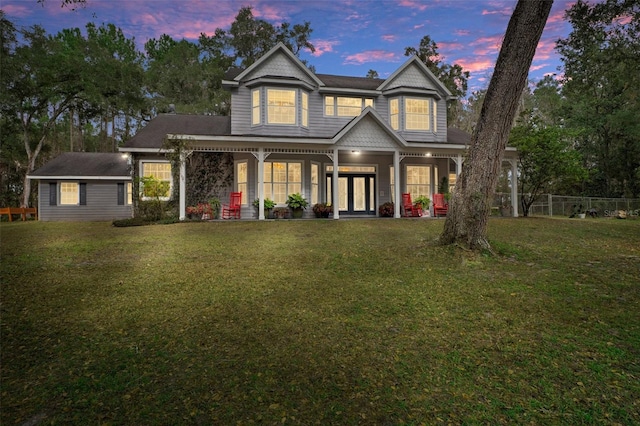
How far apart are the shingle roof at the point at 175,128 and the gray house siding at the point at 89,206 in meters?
5.26

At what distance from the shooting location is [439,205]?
55.9 feet

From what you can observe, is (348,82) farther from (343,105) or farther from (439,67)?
(439,67)

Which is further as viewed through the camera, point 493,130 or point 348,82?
point 348,82

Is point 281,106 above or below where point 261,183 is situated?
above

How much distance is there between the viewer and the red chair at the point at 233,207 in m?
15.2

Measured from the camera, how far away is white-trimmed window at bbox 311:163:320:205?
54.2 ft

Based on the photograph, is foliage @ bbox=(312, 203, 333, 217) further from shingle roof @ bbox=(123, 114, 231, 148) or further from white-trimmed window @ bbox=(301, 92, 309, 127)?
shingle roof @ bbox=(123, 114, 231, 148)

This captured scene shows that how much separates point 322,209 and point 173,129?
849 cm

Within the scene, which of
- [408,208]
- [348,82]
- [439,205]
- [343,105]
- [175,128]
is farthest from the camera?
[348,82]

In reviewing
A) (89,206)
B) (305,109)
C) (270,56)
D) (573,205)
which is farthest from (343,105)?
(573,205)

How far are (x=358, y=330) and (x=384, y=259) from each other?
3.39 meters

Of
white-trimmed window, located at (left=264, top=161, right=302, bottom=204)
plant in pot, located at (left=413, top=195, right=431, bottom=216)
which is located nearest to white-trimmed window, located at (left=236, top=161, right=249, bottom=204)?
white-trimmed window, located at (left=264, top=161, right=302, bottom=204)

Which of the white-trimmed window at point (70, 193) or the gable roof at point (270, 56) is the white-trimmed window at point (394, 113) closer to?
the gable roof at point (270, 56)

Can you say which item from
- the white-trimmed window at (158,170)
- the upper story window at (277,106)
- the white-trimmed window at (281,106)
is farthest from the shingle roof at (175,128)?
the white-trimmed window at (281,106)
